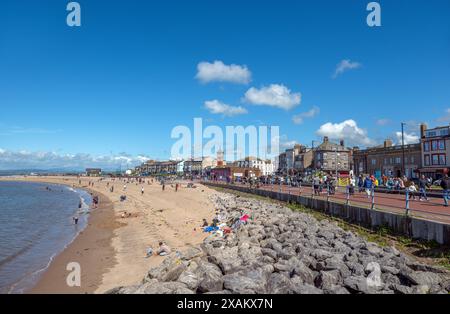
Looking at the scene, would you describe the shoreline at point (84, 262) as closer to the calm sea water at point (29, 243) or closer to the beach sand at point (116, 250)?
the beach sand at point (116, 250)

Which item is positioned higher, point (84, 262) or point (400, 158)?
point (400, 158)

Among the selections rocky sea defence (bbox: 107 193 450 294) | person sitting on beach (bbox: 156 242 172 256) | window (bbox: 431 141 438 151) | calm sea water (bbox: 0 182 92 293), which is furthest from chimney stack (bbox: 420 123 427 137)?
person sitting on beach (bbox: 156 242 172 256)

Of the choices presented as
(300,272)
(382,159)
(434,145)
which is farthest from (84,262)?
(382,159)

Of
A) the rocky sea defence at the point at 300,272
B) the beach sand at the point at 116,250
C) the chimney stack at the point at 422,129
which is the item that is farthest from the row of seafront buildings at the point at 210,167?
the rocky sea defence at the point at 300,272

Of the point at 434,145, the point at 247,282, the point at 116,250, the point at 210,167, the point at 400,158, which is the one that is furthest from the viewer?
the point at 210,167

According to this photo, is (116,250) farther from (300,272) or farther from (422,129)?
(422,129)

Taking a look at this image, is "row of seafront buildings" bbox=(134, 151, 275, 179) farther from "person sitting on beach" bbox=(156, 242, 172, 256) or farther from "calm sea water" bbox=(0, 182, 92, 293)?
"person sitting on beach" bbox=(156, 242, 172, 256)

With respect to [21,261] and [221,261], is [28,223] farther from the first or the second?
[221,261]

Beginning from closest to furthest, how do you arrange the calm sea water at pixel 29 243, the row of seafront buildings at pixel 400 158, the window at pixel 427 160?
1. the calm sea water at pixel 29 243
2. the row of seafront buildings at pixel 400 158
3. the window at pixel 427 160

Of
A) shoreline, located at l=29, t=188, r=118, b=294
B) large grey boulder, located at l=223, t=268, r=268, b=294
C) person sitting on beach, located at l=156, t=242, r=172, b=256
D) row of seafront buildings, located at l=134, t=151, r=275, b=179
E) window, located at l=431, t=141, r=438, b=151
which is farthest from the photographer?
row of seafront buildings, located at l=134, t=151, r=275, b=179

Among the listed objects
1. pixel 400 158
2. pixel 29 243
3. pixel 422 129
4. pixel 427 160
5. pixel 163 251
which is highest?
pixel 422 129

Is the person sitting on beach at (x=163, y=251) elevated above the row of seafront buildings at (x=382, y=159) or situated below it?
below
